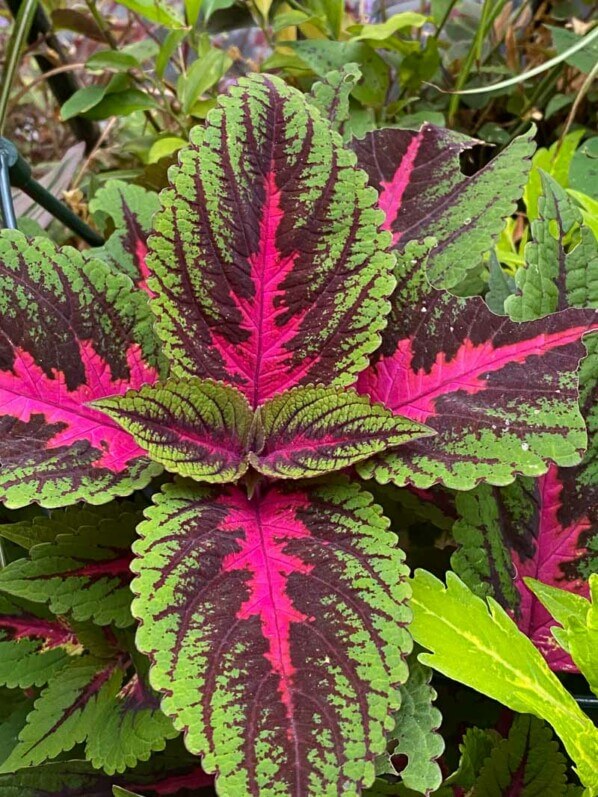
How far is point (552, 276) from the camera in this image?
0.49 meters

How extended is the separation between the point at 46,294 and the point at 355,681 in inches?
10.1

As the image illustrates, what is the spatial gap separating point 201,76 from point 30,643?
61 centimetres

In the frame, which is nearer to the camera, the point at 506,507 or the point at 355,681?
the point at 355,681

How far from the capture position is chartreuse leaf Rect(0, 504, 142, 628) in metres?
0.46

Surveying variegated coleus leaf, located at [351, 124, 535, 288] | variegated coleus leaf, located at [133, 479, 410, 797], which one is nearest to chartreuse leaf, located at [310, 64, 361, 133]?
variegated coleus leaf, located at [351, 124, 535, 288]

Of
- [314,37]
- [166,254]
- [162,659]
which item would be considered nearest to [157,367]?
[166,254]

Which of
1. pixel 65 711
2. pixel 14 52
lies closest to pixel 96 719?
pixel 65 711

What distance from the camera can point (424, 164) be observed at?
56 centimetres

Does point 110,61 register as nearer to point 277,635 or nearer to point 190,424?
point 190,424

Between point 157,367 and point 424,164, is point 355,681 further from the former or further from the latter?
point 424,164

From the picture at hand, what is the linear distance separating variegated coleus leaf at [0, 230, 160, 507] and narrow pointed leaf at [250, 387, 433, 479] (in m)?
0.07

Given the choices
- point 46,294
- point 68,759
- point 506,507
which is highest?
point 46,294

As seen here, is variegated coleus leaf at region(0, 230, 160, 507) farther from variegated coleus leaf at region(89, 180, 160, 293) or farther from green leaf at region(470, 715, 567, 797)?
green leaf at region(470, 715, 567, 797)

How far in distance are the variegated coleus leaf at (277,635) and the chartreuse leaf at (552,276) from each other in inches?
6.3
